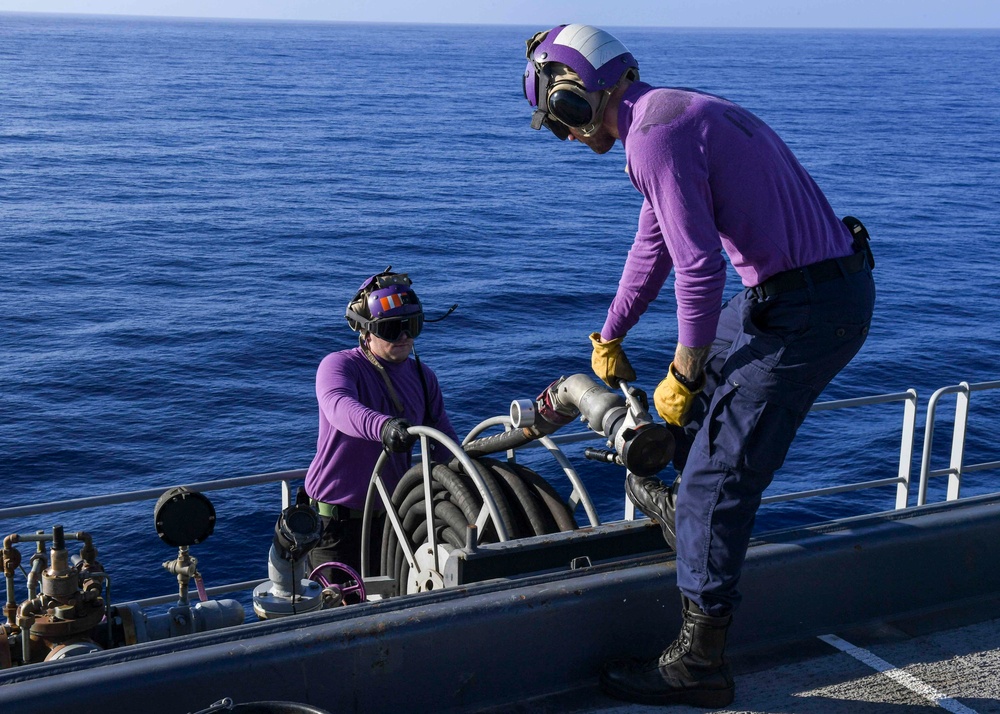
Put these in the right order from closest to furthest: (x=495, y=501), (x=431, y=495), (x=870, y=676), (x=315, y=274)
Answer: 1. (x=870, y=676)
2. (x=495, y=501)
3. (x=431, y=495)
4. (x=315, y=274)

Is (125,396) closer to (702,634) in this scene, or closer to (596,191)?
(702,634)

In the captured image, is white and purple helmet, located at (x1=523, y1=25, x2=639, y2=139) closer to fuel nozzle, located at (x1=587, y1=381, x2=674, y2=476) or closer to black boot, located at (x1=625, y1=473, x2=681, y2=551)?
fuel nozzle, located at (x1=587, y1=381, x2=674, y2=476)

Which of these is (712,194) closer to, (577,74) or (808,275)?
(808,275)

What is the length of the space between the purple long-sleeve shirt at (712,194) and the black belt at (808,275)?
21 millimetres

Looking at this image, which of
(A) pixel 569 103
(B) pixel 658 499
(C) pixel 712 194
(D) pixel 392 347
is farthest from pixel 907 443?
(A) pixel 569 103

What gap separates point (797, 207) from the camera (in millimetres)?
3316

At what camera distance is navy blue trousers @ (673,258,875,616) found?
3318mm

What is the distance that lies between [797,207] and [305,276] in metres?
28.8

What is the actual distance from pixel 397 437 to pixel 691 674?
159cm

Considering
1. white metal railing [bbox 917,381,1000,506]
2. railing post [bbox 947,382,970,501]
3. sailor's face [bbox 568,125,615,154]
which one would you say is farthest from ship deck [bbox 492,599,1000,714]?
railing post [bbox 947,382,970,501]

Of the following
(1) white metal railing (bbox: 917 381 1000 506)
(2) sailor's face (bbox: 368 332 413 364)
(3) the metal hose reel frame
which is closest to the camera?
(3) the metal hose reel frame

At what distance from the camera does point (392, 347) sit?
223 inches

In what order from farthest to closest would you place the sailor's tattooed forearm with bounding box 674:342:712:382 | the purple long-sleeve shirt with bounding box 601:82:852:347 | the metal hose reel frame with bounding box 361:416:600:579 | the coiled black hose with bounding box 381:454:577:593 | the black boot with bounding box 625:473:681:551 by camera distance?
the coiled black hose with bounding box 381:454:577:593, the metal hose reel frame with bounding box 361:416:600:579, the black boot with bounding box 625:473:681:551, the sailor's tattooed forearm with bounding box 674:342:712:382, the purple long-sleeve shirt with bounding box 601:82:852:347

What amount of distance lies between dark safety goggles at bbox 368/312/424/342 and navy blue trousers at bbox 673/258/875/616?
7.66 feet
